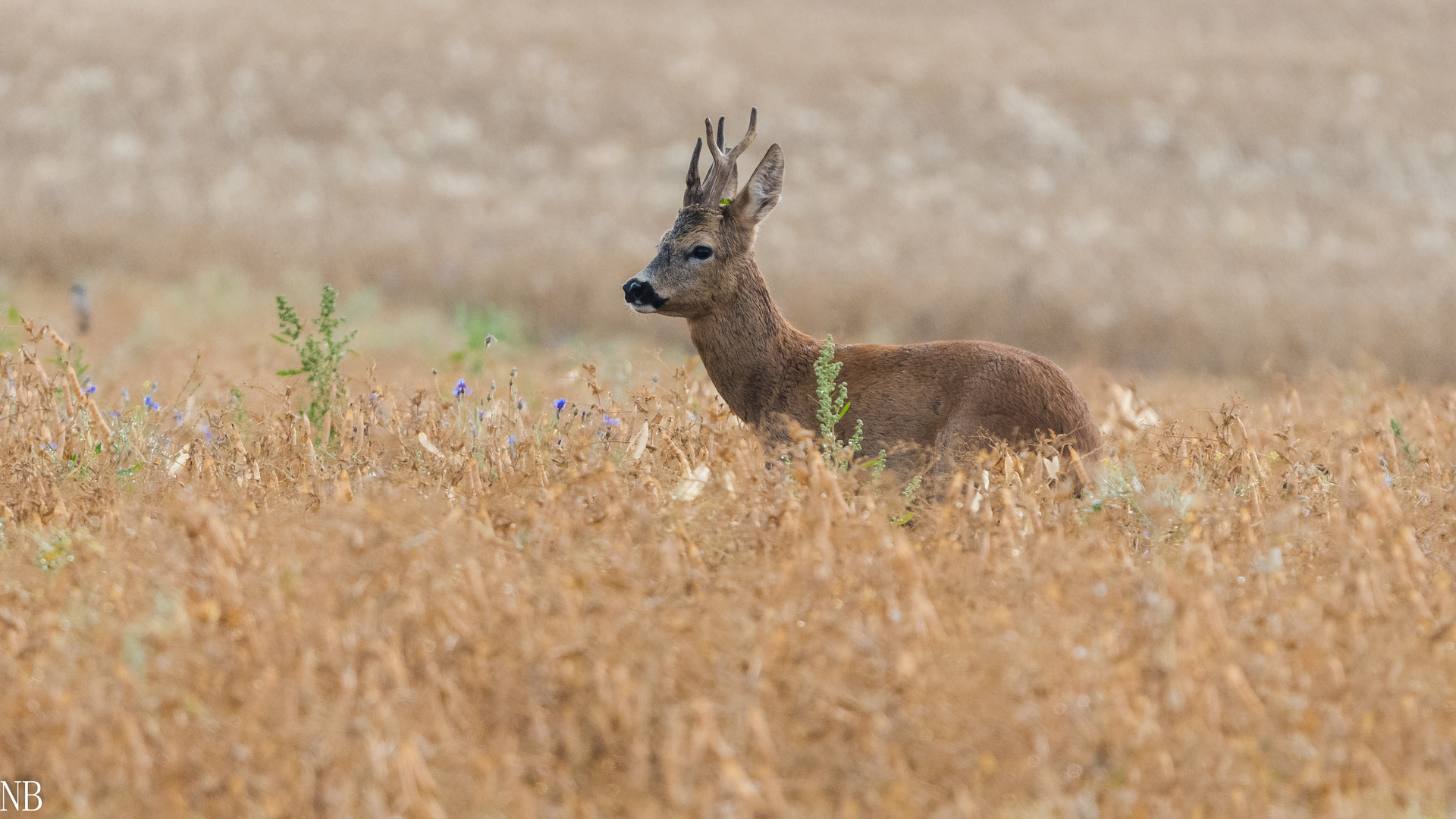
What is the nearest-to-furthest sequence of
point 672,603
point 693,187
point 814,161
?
point 672,603, point 693,187, point 814,161

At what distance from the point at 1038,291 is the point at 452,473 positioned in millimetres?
14980

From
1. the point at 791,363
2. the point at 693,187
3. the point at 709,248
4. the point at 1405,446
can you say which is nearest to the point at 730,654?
the point at 791,363

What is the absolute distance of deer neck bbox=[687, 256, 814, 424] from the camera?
562 cm

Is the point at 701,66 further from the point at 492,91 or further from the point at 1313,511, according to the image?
the point at 1313,511

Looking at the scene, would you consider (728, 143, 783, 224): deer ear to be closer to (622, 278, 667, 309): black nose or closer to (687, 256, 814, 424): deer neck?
(687, 256, 814, 424): deer neck

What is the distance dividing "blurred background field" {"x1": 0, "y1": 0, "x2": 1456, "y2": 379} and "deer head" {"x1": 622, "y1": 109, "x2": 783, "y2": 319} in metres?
8.31

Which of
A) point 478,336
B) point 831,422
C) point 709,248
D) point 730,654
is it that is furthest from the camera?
point 478,336

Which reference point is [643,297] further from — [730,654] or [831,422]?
[730,654]

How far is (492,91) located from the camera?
28281mm

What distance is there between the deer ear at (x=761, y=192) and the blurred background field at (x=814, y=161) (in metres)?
8.30

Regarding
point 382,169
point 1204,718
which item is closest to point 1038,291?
point 382,169

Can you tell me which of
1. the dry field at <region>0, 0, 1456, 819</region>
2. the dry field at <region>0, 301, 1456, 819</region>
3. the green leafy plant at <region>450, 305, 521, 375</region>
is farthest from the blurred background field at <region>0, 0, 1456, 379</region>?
the dry field at <region>0, 301, 1456, 819</region>

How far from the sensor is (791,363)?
5688 millimetres

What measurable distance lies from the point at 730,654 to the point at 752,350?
9.89 ft
